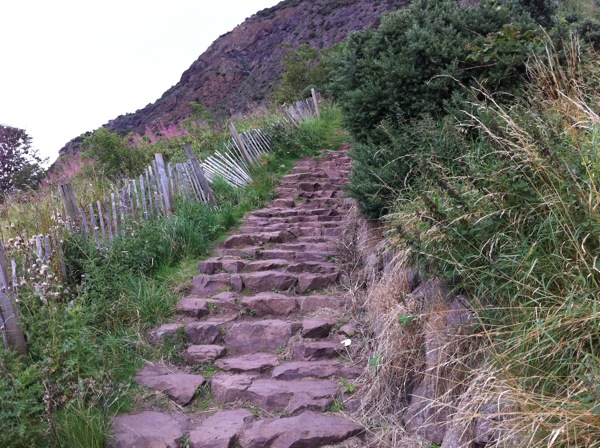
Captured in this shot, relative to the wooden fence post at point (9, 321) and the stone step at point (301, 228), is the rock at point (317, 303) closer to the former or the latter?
the stone step at point (301, 228)

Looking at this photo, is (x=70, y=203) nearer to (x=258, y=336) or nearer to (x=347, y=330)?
(x=258, y=336)

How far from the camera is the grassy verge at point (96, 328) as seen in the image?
12.0ft

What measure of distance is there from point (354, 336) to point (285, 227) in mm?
3011

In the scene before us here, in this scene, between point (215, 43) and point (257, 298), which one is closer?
point (257, 298)

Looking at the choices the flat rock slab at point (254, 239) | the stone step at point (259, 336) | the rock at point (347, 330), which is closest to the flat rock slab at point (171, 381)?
the stone step at point (259, 336)

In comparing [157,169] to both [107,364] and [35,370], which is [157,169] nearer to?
[107,364]

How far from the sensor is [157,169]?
7.52m

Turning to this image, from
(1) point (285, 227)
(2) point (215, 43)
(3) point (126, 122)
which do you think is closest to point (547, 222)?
(1) point (285, 227)

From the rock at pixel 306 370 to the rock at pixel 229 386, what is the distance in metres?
0.24

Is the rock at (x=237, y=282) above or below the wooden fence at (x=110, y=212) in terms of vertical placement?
below

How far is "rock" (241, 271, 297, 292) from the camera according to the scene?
19.7ft

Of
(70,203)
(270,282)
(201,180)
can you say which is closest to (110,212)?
(70,203)

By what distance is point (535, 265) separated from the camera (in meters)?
2.90

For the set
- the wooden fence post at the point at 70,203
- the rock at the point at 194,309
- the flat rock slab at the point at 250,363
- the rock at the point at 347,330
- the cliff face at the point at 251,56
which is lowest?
the rock at the point at 347,330
